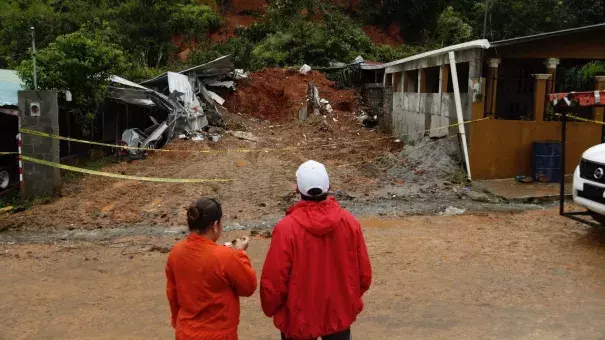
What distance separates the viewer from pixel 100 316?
4.74 m

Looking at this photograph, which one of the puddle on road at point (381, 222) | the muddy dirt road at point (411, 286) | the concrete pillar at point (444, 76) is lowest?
the muddy dirt road at point (411, 286)

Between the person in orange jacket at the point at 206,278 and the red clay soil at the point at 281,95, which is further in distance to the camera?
the red clay soil at the point at 281,95

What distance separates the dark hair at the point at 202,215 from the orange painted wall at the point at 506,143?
8698mm

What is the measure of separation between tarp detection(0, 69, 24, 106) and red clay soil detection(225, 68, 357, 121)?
29.9 ft

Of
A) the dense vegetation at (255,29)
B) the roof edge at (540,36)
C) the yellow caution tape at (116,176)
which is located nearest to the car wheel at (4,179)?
the yellow caution tape at (116,176)

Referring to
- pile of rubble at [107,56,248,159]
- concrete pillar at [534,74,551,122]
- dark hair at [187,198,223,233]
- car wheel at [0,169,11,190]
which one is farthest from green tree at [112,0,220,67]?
dark hair at [187,198,223,233]

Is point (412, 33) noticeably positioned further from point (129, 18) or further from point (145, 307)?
point (145, 307)

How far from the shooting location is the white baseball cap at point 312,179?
2688mm

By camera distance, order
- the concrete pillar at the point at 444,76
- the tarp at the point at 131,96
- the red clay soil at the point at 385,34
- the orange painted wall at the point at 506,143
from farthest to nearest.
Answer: the red clay soil at the point at 385,34, the tarp at the point at 131,96, the concrete pillar at the point at 444,76, the orange painted wall at the point at 506,143

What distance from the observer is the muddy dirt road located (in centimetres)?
441

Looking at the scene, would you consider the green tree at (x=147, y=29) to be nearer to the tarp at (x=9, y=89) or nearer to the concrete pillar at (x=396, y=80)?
the tarp at (x=9, y=89)

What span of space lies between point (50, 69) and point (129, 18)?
1690 centimetres

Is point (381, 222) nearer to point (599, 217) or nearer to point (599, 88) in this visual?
point (599, 217)

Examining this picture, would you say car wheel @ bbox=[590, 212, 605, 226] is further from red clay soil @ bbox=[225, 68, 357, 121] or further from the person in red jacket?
red clay soil @ bbox=[225, 68, 357, 121]
